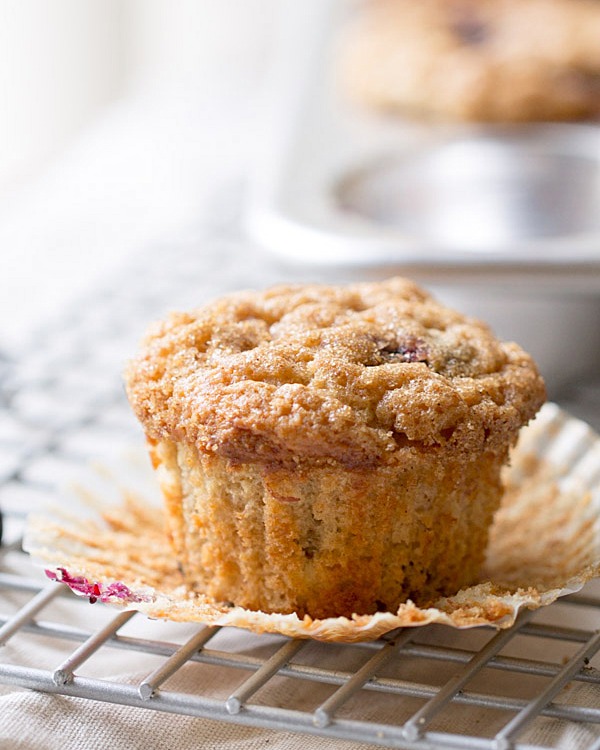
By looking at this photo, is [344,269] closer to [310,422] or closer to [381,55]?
[310,422]

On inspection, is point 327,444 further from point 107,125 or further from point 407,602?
point 107,125

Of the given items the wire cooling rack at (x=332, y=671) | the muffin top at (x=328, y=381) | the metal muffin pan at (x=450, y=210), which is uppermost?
the muffin top at (x=328, y=381)

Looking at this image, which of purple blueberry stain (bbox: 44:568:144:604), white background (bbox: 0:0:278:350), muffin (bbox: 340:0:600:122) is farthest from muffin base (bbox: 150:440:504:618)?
muffin (bbox: 340:0:600:122)

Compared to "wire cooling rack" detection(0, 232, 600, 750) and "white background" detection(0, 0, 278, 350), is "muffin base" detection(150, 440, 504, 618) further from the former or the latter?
"white background" detection(0, 0, 278, 350)

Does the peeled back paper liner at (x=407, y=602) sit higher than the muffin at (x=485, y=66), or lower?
lower

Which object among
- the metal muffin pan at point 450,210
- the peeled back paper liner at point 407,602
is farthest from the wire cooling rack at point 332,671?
the metal muffin pan at point 450,210

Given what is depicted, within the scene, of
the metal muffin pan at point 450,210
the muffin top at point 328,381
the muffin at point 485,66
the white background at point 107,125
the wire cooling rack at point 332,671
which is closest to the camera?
the wire cooling rack at point 332,671

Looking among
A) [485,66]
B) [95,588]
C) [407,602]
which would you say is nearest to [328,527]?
[407,602]

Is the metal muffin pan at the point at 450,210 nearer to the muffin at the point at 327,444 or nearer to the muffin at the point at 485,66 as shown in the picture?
the muffin at the point at 485,66

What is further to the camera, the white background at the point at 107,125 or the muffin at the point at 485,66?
the white background at the point at 107,125
